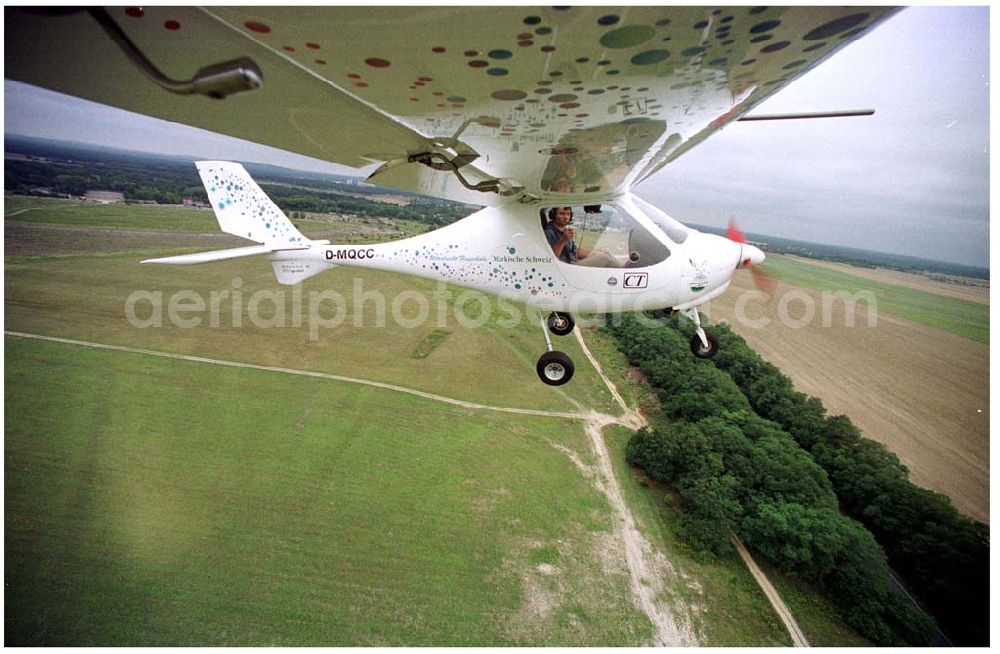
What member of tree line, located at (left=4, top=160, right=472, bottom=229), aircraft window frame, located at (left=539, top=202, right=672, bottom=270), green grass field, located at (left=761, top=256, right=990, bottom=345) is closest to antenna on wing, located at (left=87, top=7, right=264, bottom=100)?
aircraft window frame, located at (left=539, top=202, right=672, bottom=270)

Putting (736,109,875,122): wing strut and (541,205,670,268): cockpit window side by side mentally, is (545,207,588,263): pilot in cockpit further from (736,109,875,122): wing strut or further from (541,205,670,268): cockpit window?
(736,109,875,122): wing strut

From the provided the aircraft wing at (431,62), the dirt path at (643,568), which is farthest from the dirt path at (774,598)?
the aircraft wing at (431,62)

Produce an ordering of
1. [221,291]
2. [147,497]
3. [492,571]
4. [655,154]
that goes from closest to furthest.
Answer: [655,154] < [492,571] < [147,497] < [221,291]

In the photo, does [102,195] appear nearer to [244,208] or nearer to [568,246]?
[244,208]

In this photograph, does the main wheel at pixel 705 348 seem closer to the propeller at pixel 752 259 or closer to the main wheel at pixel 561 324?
the propeller at pixel 752 259

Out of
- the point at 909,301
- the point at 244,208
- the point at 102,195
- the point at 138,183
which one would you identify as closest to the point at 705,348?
the point at 244,208

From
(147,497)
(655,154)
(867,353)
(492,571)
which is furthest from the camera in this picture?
(867,353)

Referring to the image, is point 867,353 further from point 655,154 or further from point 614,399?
point 655,154

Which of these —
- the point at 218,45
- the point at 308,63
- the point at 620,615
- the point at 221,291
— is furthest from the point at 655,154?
the point at 221,291
